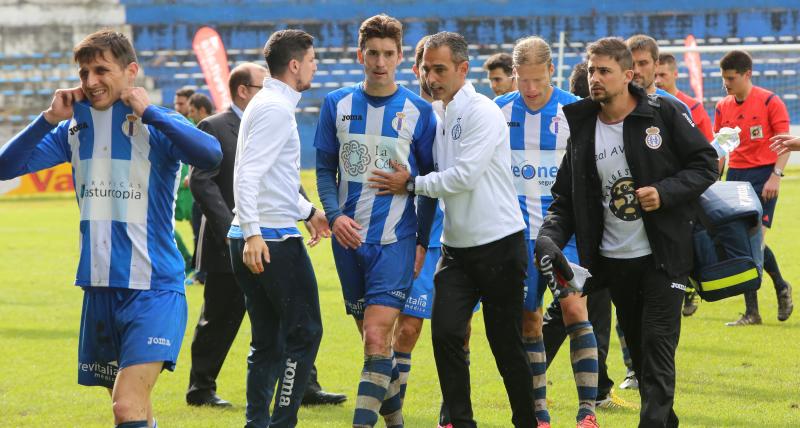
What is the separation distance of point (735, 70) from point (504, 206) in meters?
5.49

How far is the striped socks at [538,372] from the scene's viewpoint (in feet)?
20.7

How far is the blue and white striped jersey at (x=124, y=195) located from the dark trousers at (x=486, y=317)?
55.7 inches

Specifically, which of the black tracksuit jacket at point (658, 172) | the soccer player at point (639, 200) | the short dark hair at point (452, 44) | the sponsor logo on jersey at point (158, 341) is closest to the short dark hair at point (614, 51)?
the soccer player at point (639, 200)

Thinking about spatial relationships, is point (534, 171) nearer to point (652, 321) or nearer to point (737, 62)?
point (652, 321)

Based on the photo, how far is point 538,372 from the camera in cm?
643

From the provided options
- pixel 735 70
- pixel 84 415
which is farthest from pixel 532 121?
pixel 735 70

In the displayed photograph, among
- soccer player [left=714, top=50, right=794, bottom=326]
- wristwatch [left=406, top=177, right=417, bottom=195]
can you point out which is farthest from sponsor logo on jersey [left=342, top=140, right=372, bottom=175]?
soccer player [left=714, top=50, right=794, bottom=326]

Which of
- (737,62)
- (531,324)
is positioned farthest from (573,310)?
(737,62)

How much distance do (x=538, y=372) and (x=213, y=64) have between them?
23134 mm

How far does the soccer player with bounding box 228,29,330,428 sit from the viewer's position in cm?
542

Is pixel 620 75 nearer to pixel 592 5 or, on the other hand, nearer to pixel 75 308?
pixel 75 308

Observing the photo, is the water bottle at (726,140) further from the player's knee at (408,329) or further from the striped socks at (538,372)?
the player's knee at (408,329)

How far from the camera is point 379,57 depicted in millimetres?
5793

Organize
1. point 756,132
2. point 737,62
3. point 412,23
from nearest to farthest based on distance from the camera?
point 737,62 → point 756,132 → point 412,23
